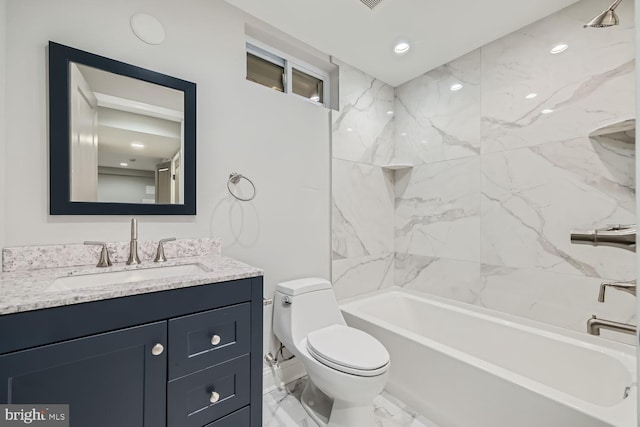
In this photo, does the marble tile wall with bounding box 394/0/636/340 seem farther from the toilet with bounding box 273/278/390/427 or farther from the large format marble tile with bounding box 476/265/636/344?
the toilet with bounding box 273/278/390/427

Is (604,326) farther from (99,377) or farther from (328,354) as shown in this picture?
(99,377)

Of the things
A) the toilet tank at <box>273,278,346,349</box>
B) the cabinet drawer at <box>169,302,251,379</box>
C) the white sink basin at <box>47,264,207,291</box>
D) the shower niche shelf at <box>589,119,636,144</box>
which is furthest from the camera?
the toilet tank at <box>273,278,346,349</box>

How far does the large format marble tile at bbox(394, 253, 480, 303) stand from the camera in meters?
2.09

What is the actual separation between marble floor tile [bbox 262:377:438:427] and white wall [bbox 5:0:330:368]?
2.23ft

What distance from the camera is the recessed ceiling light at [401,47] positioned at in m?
1.98

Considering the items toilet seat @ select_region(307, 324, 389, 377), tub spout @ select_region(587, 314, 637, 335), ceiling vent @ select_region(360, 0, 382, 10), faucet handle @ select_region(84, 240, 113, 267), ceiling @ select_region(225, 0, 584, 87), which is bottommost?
toilet seat @ select_region(307, 324, 389, 377)

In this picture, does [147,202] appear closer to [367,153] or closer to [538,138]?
[367,153]

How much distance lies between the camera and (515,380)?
4.02ft

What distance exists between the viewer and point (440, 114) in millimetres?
2283

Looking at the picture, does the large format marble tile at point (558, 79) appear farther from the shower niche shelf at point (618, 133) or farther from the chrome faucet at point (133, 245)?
the chrome faucet at point (133, 245)

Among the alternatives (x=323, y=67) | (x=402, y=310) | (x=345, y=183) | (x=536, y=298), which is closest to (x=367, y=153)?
(x=345, y=183)

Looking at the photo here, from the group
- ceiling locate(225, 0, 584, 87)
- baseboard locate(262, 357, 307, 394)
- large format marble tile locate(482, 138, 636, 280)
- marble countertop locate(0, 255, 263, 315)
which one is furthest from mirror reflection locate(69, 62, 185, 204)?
large format marble tile locate(482, 138, 636, 280)

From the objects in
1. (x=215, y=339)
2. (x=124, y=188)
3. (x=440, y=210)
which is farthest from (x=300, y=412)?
(x=440, y=210)

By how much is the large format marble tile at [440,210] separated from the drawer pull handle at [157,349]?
2061 millimetres
